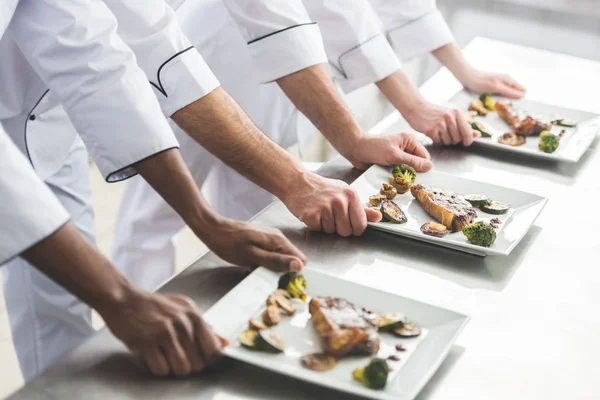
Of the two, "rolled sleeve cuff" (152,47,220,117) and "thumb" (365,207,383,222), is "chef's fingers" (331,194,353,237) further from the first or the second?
"rolled sleeve cuff" (152,47,220,117)

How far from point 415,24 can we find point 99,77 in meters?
1.26

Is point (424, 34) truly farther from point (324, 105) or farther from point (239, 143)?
point (239, 143)

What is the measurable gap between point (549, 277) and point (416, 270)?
0.25 m

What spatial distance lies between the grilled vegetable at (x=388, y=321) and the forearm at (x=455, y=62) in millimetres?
1319

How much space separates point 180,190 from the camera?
A: 144 cm

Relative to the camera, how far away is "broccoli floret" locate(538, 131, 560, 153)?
193 centimetres

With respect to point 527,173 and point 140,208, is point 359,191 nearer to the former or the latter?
point 527,173

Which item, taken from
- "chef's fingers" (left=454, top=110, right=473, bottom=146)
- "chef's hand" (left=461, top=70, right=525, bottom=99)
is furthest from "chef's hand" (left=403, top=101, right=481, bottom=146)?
"chef's hand" (left=461, top=70, right=525, bottom=99)

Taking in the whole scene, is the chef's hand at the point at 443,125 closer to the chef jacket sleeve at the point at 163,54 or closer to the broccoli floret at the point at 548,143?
the broccoli floret at the point at 548,143

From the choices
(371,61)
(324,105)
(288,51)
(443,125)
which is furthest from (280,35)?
(443,125)

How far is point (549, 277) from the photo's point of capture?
4.78 ft

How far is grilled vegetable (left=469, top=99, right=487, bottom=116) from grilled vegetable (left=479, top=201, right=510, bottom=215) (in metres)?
0.59

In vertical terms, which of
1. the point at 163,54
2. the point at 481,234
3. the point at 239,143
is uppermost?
the point at 163,54

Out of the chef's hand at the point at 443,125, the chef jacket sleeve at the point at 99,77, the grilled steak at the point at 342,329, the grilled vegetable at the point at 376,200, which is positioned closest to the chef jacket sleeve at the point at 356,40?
the chef's hand at the point at 443,125
